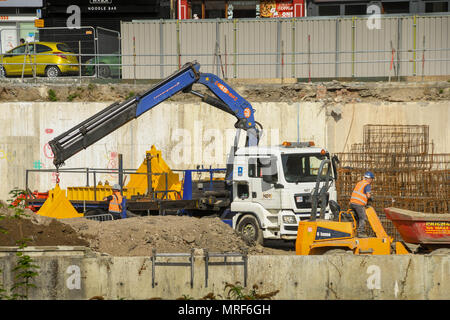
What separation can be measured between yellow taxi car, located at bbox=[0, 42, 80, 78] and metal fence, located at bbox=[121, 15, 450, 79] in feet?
8.47

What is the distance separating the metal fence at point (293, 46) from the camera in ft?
78.6

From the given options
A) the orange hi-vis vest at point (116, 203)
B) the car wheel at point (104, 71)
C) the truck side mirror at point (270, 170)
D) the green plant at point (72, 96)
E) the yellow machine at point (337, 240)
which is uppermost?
the car wheel at point (104, 71)

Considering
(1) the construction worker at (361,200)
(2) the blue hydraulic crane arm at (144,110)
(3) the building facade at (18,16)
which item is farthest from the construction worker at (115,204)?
(3) the building facade at (18,16)

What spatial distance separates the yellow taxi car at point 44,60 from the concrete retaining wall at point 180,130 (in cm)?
337

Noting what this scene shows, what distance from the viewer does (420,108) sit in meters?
21.9

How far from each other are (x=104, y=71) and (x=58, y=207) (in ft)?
32.8

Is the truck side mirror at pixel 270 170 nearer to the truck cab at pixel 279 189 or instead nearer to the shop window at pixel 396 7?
the truck cab at pixel 279 189

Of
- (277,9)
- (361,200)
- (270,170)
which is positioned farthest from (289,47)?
(361,200)

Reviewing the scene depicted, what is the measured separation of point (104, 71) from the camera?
2569 centimetres

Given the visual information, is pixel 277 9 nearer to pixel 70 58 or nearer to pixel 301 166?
pixel 70 58

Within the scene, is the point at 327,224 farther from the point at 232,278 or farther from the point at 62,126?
Answer: the point at 62,126

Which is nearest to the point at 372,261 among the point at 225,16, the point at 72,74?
the point at 72,74

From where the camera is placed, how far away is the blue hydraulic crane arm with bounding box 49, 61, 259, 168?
53.5 ft

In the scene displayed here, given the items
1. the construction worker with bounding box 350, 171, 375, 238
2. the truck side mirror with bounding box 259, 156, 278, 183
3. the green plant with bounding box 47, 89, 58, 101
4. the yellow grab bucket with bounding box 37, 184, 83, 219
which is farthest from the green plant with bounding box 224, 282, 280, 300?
the green plant with bounding box 47, 89, 58, 101
